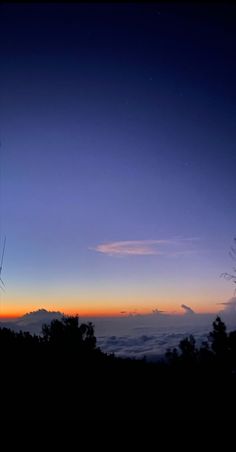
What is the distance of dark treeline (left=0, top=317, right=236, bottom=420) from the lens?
690cm

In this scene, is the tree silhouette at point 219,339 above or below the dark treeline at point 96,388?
below

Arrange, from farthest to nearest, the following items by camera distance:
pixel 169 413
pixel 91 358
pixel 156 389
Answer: pixel 91 358 < pixel 156 389 < pixel 169 413

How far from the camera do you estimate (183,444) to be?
6.47m

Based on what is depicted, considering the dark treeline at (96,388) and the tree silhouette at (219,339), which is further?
the tree silhouette at (219,339)

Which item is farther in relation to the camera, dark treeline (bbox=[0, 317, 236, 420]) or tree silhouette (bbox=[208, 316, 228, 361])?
tree silhouette (bbox=[208, 316, 228, 361])

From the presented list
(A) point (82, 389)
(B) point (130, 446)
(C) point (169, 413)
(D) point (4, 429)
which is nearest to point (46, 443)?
(D) point (4, 429)

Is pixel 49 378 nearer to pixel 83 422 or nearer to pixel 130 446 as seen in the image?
pixel 83 422

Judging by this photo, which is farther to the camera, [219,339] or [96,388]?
[219,339]

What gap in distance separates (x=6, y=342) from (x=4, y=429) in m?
5.53

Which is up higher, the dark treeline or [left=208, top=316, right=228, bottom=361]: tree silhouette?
the dark treeline

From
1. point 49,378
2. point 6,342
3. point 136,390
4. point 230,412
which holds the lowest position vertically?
point 230,412

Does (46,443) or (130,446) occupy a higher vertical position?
(46,443)

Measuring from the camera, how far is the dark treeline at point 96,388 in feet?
22.6

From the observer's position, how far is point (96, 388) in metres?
8.46
